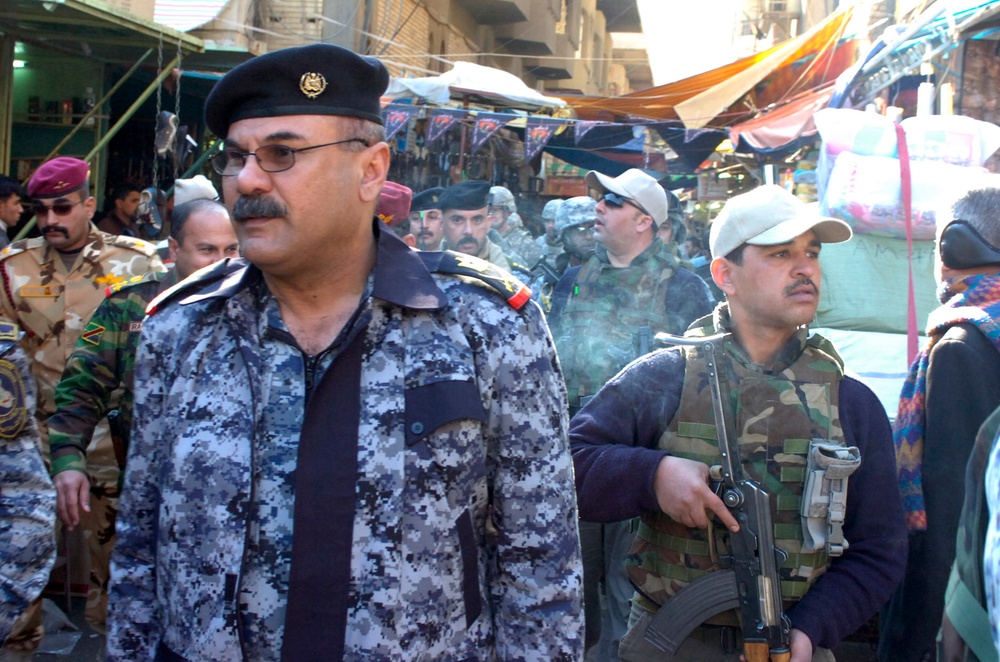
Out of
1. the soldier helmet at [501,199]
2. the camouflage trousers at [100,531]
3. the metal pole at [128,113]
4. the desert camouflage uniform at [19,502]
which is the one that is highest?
the metal pole at [128,113]

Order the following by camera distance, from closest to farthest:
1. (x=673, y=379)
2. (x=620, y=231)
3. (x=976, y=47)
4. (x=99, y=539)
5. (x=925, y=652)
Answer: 1. (x=673, y=379)
2. (x=925, y=652)
3. (x=99, y=539)
4. (x=620, y=231)
5. (x=976, y=47)

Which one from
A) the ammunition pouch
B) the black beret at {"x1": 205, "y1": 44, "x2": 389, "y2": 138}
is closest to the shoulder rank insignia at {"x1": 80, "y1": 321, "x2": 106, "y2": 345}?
the black beret at {"x1": 205, "y1": 44, "x2": 389, "y2": 138}

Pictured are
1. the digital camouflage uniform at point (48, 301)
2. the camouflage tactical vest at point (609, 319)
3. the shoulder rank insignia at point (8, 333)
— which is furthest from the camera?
the digital camouflage uniform at point (48, 301)

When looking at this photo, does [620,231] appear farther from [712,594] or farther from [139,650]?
[139,650]

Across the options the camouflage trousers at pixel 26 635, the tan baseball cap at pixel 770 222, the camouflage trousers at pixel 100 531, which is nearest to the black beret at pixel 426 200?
the camouflage trousers at pixel 100 531

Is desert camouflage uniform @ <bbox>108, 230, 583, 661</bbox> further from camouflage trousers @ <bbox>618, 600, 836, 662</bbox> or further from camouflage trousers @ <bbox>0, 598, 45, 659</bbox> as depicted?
camouflage trousers @ <bbox>0, 598, 45, 659</bbox>

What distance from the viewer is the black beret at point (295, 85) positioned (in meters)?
2.01

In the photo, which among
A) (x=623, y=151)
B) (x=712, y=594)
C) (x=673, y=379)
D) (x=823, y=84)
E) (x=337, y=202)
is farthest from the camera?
(x=623, y=151)

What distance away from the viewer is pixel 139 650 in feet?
6.82

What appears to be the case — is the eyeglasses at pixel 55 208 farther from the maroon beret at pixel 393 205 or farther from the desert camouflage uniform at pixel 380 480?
the desert camouflage uniform at pixel 380 480

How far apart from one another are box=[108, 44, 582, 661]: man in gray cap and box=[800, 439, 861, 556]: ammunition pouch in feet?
2.95

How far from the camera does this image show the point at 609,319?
199 inches

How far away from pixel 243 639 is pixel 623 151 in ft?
49.5

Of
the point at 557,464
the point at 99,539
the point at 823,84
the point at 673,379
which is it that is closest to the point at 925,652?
the point at 673,379
